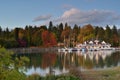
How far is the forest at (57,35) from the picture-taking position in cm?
11712

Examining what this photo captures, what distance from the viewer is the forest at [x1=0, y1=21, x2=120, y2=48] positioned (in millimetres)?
117119

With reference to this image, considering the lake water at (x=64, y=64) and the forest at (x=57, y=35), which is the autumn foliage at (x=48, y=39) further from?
the lake water at (x=64, y=64)

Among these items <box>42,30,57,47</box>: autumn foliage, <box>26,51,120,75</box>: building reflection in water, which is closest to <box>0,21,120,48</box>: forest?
<box>42,30,57,47</box>: autumn foliage

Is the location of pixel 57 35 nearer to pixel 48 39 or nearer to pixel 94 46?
pixel 48 39

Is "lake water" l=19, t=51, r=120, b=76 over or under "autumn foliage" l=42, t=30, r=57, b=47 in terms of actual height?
under

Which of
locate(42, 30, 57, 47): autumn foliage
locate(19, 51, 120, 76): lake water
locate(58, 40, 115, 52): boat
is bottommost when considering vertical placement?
locate(19, 51, 120, 76): lake water

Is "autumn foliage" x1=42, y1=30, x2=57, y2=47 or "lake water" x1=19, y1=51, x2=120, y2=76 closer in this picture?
"lake water" x1=19, y1=51, x2=120, y2=76

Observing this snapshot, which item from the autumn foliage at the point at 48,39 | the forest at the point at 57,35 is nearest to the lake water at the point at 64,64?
the forest at the point at 57,35

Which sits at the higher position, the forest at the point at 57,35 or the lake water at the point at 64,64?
the forest at the point at 57,35

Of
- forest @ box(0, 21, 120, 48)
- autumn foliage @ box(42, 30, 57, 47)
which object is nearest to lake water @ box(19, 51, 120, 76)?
forest @ box(0, 21, 120, 48)

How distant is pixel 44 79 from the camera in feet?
68.7

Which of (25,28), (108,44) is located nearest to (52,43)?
(25,28)

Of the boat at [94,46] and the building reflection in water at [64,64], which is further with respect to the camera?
the boat at [94,46]

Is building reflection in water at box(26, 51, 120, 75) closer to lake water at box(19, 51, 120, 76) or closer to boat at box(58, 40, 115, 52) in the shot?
lake water at box(19, 51, 120, 76)
